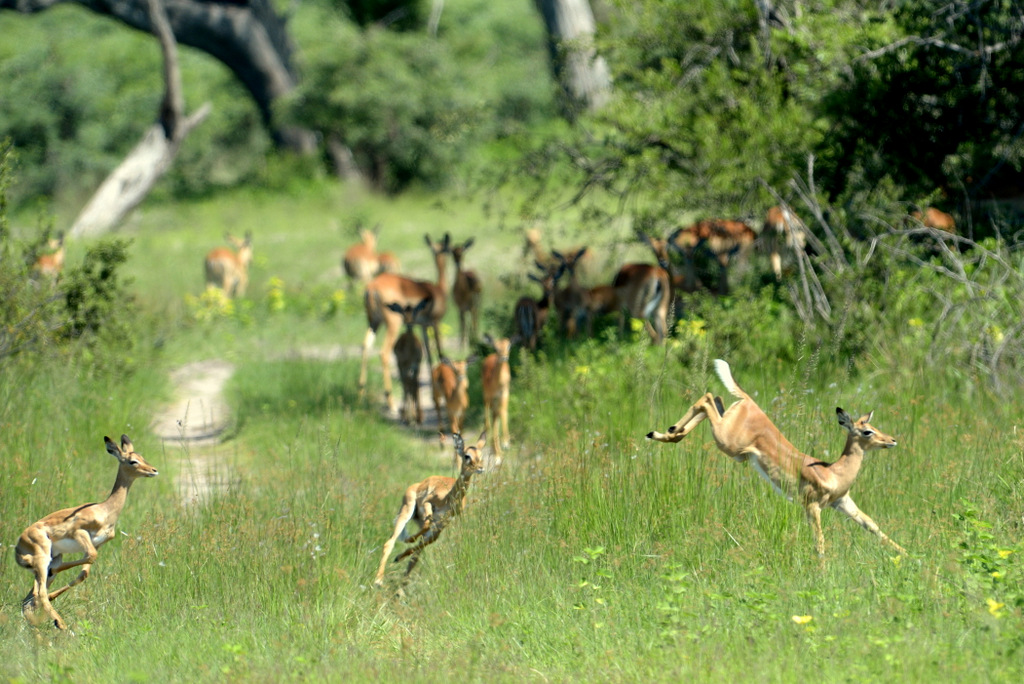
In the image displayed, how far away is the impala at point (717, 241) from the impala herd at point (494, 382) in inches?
0.8

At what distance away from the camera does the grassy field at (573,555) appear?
496 cm

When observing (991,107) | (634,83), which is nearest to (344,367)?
(634,83)

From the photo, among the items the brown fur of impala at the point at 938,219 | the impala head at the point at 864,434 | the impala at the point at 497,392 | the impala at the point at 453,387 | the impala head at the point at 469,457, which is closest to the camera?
the impala head at the point at 864,434

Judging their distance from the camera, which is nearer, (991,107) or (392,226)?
(991,107)

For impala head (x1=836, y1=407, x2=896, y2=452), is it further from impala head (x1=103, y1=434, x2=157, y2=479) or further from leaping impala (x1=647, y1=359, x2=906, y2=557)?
impala head (x1=103, y1=434, x2=157, y2=479)

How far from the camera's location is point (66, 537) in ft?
18.8

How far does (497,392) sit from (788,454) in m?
4.43

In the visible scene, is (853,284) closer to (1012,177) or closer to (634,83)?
(1012,177)

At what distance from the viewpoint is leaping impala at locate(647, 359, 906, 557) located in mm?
5820

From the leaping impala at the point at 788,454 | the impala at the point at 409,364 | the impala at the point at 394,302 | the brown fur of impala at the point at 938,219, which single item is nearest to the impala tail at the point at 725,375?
the leaping impala at the point at 788,454

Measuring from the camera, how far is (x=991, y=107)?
10.5m

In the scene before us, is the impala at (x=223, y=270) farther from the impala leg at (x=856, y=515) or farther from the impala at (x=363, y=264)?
the impala leg at (x=856, y=515)

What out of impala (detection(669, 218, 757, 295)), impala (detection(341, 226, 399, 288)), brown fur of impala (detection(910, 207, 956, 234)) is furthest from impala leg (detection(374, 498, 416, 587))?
impala (detection(341, 226, 399, 288))

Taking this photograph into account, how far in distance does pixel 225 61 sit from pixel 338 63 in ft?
15.6
